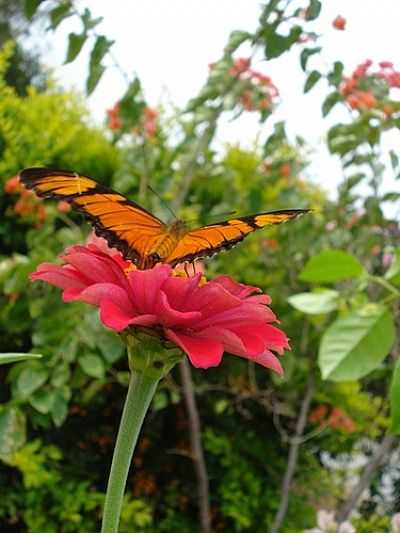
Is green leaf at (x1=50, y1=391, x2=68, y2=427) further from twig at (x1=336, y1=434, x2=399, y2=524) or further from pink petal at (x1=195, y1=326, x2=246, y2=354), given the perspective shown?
pink petal at (x1=195, y1=326, x2=246, y2=354)

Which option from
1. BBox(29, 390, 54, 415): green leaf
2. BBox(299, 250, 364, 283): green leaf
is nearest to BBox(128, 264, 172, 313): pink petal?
BBox(299, 250, 364, 283): green leaf

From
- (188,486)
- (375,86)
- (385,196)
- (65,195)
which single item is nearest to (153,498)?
(188,486)

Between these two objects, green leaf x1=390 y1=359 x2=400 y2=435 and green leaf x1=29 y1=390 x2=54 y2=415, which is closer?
green leaf x1=390 y1=359 x2=400 y2=435

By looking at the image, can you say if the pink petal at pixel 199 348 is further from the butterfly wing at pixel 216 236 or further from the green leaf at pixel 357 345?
the green leaf at pixel 357 345

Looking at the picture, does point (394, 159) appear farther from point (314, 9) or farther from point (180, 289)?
point (180, 289)

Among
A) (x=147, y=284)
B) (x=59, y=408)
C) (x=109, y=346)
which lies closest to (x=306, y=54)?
(x=109, y=346)
